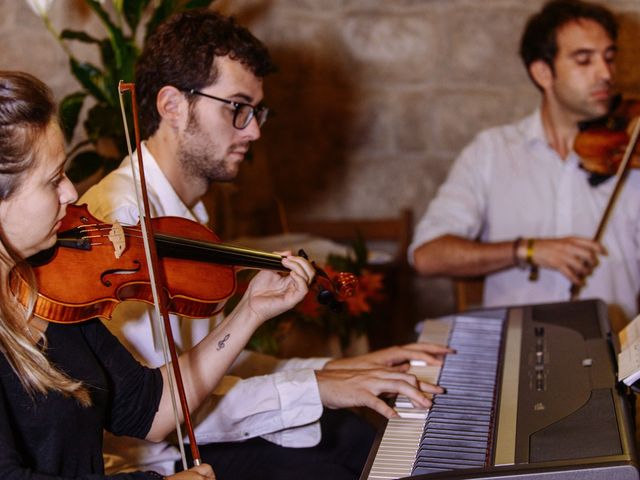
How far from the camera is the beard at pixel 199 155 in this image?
1892mm

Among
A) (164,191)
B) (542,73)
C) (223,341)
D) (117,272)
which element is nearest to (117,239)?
(117,272)

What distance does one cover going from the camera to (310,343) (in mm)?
2689

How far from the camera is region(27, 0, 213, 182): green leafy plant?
2.23 metres

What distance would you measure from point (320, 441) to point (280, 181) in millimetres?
1900

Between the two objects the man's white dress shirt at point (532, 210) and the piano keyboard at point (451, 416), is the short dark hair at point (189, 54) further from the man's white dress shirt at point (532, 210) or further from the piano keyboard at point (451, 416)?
the man's white dress shirt at point (532, 210)

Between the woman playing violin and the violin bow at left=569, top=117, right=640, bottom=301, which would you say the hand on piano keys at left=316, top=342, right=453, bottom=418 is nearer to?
the woman playing violin

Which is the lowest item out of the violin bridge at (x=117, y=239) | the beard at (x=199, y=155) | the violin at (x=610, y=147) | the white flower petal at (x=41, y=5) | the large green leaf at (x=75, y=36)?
the violin at (x=610, y=147)

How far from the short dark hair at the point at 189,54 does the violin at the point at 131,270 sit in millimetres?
485

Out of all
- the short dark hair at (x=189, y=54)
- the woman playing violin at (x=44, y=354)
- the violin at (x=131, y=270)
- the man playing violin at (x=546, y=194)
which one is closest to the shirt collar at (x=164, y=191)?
the short dark hair at (x=189, y=54)

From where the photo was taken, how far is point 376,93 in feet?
11.3

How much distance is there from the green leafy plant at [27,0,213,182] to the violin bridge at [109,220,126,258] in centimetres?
83

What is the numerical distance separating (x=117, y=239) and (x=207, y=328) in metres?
0.56

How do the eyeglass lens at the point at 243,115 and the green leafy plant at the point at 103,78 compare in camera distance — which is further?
the green leafy plant at the point at 103,78

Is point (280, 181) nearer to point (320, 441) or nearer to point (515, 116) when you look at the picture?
point (515, 116)
